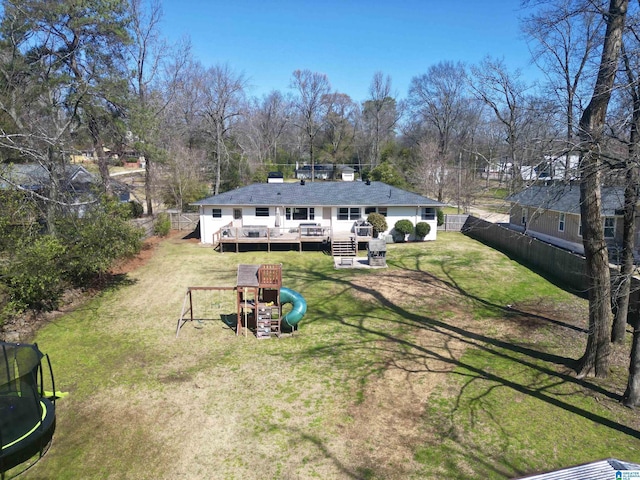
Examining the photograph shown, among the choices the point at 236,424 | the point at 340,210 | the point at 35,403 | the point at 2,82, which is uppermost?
the point at 2,82

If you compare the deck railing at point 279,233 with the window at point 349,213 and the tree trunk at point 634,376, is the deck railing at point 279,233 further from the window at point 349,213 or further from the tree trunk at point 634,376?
the tree trunk at point 634,376

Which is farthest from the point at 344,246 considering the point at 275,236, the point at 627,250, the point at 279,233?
the point at 627,250

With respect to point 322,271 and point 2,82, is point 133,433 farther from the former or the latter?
point 2,82

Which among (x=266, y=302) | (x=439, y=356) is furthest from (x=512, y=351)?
(x=266, y=302)

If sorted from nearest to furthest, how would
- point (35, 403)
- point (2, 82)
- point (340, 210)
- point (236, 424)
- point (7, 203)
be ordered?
point (35, 403)
point (236, 424)
point (7, 203)
point (2, 82)
point (340, 210)

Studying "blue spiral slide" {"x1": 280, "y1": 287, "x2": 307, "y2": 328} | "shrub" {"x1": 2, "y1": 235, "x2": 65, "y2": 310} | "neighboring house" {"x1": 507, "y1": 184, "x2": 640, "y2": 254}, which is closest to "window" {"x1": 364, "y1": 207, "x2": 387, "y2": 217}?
"neighboring house" {"x1": 507, "y1": 184, "x2": 640, "y2": 254}

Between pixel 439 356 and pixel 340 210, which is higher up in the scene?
pixel 340 210

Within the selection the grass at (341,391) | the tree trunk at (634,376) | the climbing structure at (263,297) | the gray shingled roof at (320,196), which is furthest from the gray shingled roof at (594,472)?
the gray shingled roof at (320,196)
